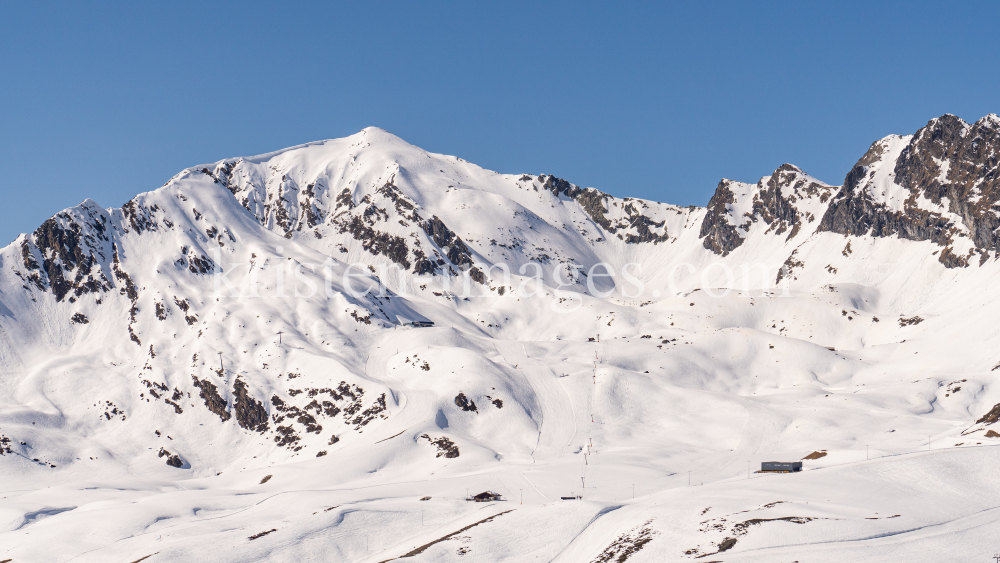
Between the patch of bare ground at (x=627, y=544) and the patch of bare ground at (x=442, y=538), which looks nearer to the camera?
the patch of bare ground at (x=627, y=544)

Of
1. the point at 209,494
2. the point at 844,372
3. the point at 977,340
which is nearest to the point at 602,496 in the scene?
the point at 209,494

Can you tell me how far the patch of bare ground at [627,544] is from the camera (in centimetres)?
8544

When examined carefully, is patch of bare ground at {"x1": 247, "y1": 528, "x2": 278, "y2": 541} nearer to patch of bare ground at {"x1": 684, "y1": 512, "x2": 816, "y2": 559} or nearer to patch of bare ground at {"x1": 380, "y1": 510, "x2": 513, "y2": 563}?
patch of bare ground at {"x1": 380, "y1": 510, "x2": 513, "y2": 563}

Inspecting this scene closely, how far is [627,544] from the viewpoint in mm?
88688

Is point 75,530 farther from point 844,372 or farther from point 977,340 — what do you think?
point 977,340

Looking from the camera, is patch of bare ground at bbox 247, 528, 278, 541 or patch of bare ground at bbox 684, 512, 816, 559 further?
patch of bare ground at bbox 247, 528, 278, 541

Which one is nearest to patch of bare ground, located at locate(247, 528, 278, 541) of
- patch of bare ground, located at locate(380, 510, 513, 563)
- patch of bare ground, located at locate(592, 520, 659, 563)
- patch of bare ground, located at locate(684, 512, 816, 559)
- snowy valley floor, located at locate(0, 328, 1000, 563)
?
snowy valley floor, located at locate(0, 328, 1000, 563)

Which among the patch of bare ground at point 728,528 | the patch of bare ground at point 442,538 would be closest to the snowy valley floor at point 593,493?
the patch of bare ground at point 728,528

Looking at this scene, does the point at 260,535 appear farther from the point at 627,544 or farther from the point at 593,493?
the point at 627,544

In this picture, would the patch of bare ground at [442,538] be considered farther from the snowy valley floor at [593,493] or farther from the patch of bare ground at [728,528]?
the patch of bare ground at [728,528]

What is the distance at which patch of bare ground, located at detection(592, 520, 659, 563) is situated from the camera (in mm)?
85438

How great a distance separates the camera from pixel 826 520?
8419 cm

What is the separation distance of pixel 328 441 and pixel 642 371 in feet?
229

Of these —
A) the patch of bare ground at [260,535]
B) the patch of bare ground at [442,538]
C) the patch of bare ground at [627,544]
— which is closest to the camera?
the patch of bare ground at [627,544]
